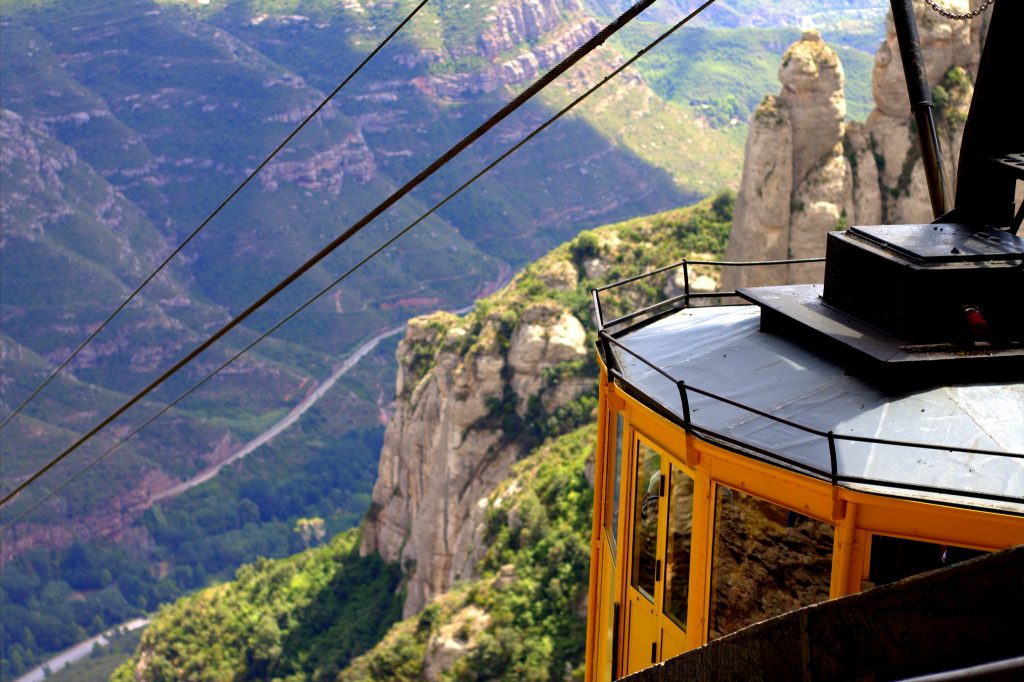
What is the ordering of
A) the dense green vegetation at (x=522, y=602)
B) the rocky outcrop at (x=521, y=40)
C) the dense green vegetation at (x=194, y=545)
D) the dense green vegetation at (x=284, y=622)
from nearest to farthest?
the dense green vegetation at (x=522, y=602)
the dense green vegetation at (x=284, y=622)
the dense green vegetation at (x=194, y=545)
the rocky outcrop at (x=521, y=40)

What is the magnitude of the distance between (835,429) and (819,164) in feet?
113

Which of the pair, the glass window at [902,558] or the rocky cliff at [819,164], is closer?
the glass window at [902,558]

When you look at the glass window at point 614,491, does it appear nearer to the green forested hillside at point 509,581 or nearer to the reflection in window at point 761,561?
the reflection in window at point 761,561

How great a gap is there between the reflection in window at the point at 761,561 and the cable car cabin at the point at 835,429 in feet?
0.04

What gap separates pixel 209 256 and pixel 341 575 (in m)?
118

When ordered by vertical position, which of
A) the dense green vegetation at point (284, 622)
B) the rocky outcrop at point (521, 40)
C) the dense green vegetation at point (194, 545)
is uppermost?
the rocky outcrop at point (521, 40)

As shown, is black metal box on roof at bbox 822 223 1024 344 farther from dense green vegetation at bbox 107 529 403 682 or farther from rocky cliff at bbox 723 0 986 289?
dense green vegetation at bbox 107 529 403 682

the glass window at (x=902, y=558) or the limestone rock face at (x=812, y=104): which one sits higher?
the glass window at (x=902, y=558)

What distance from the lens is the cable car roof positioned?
5.88m

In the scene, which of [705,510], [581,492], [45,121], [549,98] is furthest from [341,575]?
[45,121]

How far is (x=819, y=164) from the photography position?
39125 mm

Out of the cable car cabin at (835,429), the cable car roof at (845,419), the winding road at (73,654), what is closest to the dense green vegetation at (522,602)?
the cable car cabin at (835,429)

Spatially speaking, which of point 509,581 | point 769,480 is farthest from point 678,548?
point 509,581

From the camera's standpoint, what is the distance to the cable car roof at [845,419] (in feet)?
19.3
